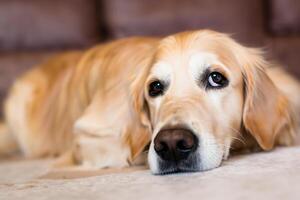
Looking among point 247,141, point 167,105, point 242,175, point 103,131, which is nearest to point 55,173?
point 103,131

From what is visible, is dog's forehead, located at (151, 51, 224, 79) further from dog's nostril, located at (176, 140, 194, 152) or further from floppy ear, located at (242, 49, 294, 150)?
dog's nostril, located at (176, 140, 194, 152)

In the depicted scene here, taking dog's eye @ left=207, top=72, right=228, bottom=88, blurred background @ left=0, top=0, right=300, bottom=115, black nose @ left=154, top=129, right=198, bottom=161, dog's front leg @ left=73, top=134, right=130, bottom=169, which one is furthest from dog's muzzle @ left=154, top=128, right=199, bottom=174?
blurred background @ left=0, top=0, right=300, bottom=115

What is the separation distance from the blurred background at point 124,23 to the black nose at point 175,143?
5.90ft

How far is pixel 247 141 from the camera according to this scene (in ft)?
6.55

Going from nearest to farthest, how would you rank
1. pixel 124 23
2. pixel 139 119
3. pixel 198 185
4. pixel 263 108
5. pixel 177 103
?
pixel 198 185
pixel 177 103
pixel 263 108
pixel 139 119
pixel 124 23

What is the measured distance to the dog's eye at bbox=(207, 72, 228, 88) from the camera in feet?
6.10

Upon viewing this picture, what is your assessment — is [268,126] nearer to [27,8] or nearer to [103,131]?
[103,131]

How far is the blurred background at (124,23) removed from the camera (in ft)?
11.2

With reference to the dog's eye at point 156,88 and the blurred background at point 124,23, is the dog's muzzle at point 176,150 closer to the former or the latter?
the dog's eye at point 156,88

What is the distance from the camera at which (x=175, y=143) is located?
5.21ft

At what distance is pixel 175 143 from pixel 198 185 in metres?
0.18

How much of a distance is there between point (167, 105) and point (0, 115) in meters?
Answer: 1.98

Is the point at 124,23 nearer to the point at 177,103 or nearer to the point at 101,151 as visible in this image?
the point at 101,151

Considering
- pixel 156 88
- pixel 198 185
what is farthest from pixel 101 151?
pixel 198 185
